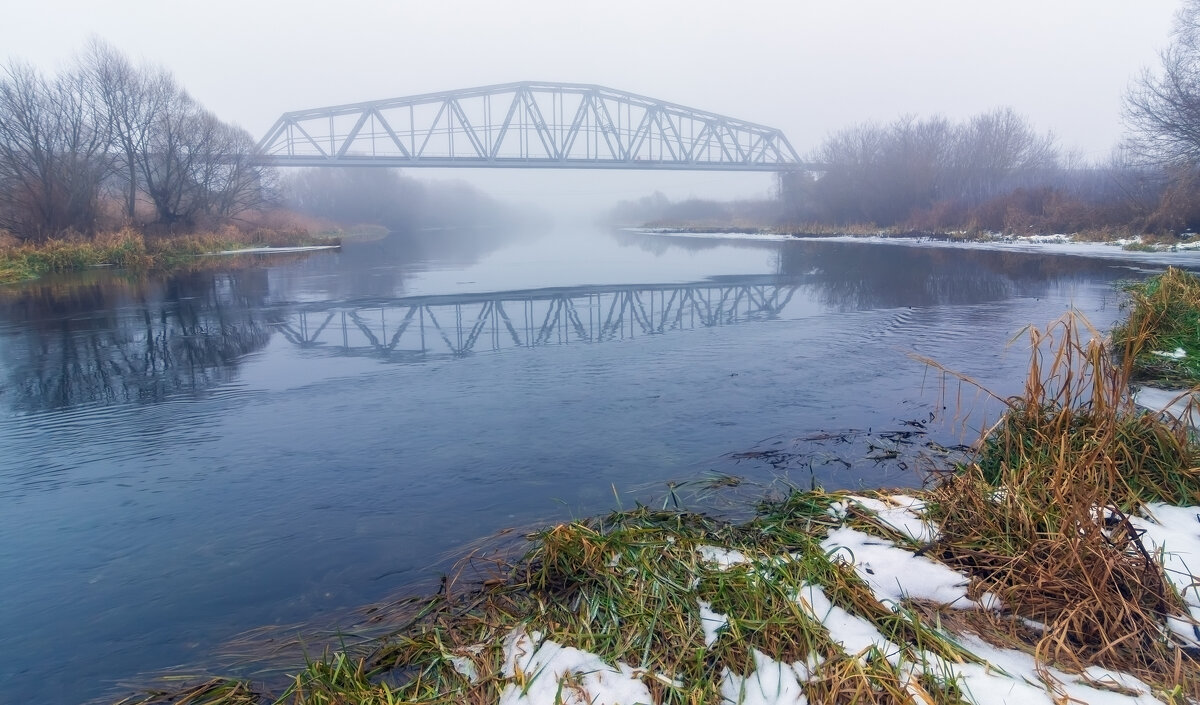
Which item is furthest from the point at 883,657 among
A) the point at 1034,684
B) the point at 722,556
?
the point at 722,556

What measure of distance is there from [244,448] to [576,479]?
98.6 inches

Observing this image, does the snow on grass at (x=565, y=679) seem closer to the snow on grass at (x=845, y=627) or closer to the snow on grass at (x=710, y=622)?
the snow on grass at (x=710, y=622)

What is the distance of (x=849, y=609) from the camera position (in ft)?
8.93

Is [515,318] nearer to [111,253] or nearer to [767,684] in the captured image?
[767,684]

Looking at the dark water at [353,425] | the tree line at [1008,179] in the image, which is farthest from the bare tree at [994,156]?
the dark water at [353,425]

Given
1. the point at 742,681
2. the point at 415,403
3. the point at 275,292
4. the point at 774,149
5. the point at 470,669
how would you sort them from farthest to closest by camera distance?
the point at 774,149 < the point at 275,292 < the point at 415,403 < the point at 470,669 < the point at 742,681

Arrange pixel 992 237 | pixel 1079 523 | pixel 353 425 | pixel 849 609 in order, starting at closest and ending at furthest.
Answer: pixel 849 609, pixel 1079 523, pixel 353 425, pixel 992 237

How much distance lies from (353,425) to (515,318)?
17.9 feet

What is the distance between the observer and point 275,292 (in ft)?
49.1

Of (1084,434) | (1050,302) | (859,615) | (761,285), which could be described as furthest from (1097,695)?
(761,285)

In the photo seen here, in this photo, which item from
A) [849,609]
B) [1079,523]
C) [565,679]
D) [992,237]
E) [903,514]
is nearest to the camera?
[565,679]

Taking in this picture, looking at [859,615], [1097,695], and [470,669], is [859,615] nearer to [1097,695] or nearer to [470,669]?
[1097,695]

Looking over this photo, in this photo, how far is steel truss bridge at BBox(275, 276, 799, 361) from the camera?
898 centimetres

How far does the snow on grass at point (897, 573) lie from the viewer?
2.79m
